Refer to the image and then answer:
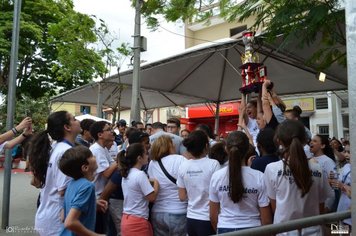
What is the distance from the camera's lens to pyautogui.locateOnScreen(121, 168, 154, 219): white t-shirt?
3.76m

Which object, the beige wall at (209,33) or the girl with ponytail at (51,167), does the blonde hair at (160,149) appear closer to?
the girl with ponytail at (51,167)

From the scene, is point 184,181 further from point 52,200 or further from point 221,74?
point 221,74

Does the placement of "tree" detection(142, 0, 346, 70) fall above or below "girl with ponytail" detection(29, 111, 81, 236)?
above

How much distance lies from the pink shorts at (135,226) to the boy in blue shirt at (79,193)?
103 cm

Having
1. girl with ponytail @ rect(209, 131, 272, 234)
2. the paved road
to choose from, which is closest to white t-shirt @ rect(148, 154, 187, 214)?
girl with ponytail @ rect(209, 131, 272, 234)

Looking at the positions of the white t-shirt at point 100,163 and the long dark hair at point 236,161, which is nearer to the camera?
the long dark hair at point 236,161

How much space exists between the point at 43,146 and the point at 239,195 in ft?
5.84

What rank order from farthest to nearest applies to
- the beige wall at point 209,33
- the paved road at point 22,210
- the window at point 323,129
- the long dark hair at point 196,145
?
the beige wall at point 209,33
the window at point 323,129
the paved road at point 22,210
the long dark hair at point 196,145

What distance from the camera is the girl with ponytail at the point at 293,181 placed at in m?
2.79

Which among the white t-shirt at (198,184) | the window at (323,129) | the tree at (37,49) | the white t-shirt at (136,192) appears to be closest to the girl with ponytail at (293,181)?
the white t-shirt at (198,184)

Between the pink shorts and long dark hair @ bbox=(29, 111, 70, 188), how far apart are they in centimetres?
100

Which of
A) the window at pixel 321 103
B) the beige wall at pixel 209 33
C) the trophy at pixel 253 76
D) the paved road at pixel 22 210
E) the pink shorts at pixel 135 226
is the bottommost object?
the paved road at pixel 22 210

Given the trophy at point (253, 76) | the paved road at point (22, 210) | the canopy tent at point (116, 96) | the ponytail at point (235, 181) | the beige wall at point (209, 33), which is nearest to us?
the ponytail at point (235, 181)

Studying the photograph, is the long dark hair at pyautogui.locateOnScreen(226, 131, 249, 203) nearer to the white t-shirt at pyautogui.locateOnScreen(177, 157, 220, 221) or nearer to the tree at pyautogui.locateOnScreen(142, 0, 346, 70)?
the white t-shirt at pyautogui.locateOnScreen(177, 157, 220, 221)
